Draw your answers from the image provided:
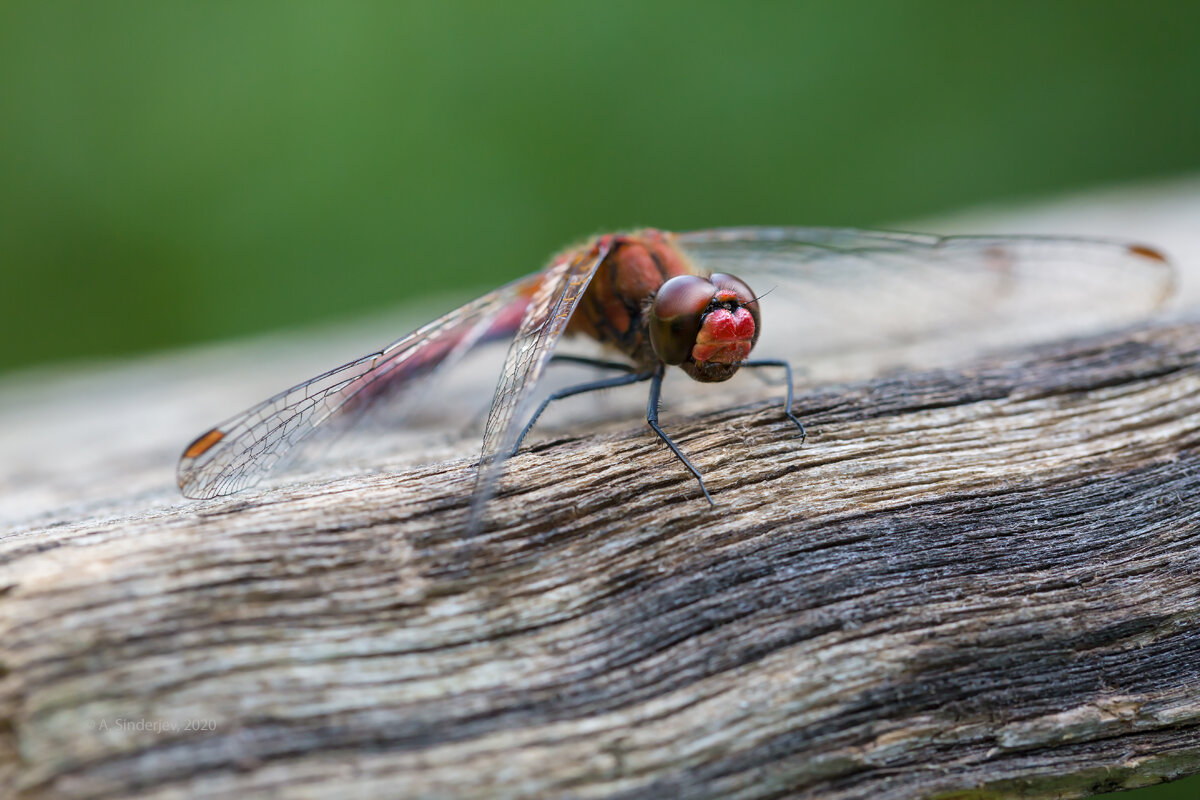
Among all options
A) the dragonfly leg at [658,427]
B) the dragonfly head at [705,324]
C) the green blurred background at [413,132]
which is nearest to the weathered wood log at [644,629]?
the dragonfly leg at [658,427]

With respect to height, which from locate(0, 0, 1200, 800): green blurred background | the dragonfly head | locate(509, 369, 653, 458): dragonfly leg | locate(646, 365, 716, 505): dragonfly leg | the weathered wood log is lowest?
the weathered wood log

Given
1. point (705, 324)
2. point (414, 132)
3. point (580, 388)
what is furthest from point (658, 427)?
point (414, 132)

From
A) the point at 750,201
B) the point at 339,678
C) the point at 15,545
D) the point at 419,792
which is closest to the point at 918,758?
the point at 419,792

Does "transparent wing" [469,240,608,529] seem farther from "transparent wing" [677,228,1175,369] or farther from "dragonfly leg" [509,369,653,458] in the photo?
"transparent wing" [677,228,1175,369]

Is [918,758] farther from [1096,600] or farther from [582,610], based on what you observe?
[582,610]

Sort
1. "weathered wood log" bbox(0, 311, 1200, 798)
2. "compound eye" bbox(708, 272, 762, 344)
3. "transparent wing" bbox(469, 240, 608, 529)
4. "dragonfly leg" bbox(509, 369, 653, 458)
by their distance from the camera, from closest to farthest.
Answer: "weathered wood log" bbox(0, 311, 1200, 798), "transparent wing" bbox(469, 240, 608, 529), "dragonfly leg" bbox(509, 369, 653, 458), "compound eye" bbox(708, 272, 762, 344)

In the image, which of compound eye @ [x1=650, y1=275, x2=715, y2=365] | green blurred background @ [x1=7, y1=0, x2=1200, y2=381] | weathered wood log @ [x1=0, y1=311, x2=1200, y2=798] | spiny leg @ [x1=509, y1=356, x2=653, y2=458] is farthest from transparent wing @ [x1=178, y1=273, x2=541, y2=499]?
green blurred background @ [x1=7, y1=0, x2=1200, y2=381]

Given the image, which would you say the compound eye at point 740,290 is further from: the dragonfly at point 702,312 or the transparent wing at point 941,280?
the transparent wing at point 941,280
